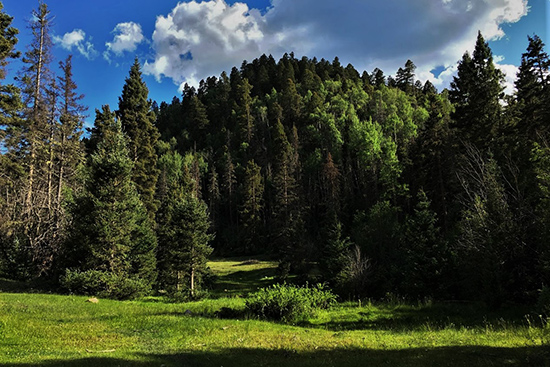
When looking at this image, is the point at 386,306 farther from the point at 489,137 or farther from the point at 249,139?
the point at 249,139

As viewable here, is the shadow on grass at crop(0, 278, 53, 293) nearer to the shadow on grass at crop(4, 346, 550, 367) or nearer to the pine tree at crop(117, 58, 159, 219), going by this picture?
the pine tree at crop(117, 58, 159, 219)

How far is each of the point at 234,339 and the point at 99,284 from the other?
1322 cm

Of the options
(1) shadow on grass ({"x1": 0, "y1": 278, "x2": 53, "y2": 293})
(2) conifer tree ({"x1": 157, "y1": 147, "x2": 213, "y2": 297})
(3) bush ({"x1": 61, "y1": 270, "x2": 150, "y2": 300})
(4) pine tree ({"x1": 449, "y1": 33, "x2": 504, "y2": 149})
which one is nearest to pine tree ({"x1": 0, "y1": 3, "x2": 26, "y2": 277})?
(1) shadow on grass ({"x1": 0, "y1": 278, "x2": 53, "y2": 293})

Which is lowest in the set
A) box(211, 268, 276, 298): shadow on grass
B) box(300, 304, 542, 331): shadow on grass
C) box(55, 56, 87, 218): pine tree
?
box(211, 268, 276, 298): shadow on grass

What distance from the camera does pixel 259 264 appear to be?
52062 millimetres

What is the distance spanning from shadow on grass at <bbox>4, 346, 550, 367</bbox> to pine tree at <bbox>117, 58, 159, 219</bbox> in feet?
104

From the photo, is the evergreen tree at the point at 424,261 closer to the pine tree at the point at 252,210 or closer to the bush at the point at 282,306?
the bush at the point at 282,306

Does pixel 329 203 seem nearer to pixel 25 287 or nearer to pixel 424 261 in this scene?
pixel 424 261

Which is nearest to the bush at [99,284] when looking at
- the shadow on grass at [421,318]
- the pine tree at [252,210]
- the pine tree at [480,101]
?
the shadow on grass at [421,318]

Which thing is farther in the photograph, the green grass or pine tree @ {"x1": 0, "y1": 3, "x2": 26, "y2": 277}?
the green grass

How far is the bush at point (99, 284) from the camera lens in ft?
61.5

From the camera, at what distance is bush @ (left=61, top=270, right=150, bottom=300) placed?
18734mm

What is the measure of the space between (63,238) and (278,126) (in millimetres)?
59194

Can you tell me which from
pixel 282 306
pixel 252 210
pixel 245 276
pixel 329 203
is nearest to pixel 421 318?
pixel 282 306
